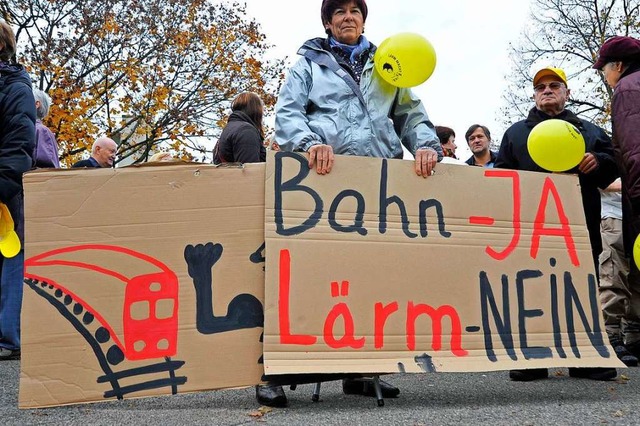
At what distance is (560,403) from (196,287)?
1508 mm

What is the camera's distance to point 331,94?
3.01 metres

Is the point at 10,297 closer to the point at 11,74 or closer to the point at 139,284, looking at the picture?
the point at 11,74

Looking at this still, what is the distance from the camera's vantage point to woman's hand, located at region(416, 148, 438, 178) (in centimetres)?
288

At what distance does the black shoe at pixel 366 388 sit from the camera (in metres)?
3.00

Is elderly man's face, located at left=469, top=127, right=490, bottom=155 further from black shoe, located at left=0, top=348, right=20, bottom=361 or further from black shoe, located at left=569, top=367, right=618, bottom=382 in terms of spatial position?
black shoe, located at left=0, top=348, right=20, bottom=361

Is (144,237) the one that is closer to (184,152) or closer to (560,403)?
(560,403)

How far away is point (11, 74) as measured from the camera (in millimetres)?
3400

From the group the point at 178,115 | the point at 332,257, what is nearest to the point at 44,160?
the point at 332,257

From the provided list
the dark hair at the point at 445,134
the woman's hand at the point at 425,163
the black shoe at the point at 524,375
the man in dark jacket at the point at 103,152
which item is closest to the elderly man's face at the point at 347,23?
the woman's hand at the point at 425,163

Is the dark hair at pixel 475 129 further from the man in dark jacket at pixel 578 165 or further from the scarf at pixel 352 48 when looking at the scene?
the scarf at pixel 352 48

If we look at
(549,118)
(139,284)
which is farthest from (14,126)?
(549,118)

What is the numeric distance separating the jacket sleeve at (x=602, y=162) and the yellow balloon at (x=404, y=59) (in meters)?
1.04

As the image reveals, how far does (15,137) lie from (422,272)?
1.91 meters

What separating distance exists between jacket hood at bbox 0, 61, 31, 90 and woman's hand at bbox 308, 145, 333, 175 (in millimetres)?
1597
